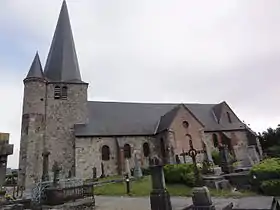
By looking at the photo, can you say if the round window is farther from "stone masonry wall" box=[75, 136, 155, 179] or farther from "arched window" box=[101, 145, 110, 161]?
"arched window" box=[101, 145, 110, 161]

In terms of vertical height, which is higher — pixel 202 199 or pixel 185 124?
pixel 185 124

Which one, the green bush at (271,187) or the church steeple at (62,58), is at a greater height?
the church steeple at (62,58)

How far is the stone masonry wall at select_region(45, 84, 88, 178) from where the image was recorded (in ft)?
81.8

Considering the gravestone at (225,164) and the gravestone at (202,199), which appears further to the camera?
the gravestone at (225,164)

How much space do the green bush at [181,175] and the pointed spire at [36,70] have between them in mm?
18995

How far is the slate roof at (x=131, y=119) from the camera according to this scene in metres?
26.7

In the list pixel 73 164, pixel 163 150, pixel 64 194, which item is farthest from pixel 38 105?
pixel 64 194

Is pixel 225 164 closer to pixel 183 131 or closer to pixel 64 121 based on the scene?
pixel 183 131

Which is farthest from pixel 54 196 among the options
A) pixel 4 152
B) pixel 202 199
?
pixel 4 152

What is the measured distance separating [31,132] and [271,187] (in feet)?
71.8

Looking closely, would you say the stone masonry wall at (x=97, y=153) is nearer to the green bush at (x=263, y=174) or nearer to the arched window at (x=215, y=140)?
the arched window at (x=215, y=140)

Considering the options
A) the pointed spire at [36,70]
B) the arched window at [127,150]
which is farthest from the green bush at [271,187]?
the pointed spire at [36,70]

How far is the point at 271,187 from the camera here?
35.8 ft

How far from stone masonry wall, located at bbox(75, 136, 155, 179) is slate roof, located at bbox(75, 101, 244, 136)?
68cm
